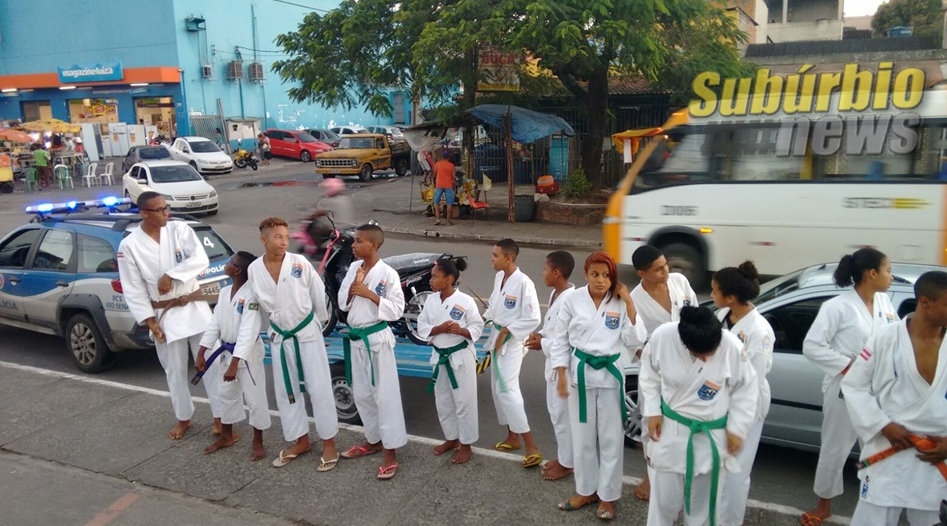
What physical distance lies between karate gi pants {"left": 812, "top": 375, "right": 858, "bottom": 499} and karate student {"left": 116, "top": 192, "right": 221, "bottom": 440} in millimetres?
3941

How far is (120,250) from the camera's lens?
18.0 feet

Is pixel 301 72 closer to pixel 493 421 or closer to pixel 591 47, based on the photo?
pixel 591 47

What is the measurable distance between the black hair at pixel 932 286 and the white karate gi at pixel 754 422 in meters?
0.75

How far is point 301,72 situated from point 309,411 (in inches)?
552

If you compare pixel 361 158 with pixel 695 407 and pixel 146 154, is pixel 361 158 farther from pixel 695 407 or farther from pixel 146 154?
pixel 695 407

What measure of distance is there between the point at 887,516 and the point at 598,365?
1.51 meters

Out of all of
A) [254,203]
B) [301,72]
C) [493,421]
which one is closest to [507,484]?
[493,421]

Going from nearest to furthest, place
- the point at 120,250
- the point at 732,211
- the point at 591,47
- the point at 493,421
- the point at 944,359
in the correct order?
the point at 944,359 < the point at 120,250 < the point at 493,421 < the point at 732,211 < the point at 591,47

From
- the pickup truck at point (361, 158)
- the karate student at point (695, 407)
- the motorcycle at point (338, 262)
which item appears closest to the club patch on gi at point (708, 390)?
the karate student at point (695, 407)

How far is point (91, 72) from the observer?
34.9 metres

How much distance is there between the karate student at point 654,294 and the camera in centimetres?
434

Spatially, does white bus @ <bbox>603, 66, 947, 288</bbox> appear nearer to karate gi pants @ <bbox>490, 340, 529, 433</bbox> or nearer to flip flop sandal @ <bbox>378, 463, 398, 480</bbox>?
karate gi pants @ <bbox>490, 340, 529, 433</bbox>

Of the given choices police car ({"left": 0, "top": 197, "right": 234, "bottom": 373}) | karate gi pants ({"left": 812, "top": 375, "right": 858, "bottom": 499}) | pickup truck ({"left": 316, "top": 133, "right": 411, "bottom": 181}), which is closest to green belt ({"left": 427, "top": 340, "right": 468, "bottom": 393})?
karate gi pants ({"left": 812, "top": 375, "right": 858, "bottom": 499})

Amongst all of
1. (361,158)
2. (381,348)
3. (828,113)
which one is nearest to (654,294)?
(381,348)
